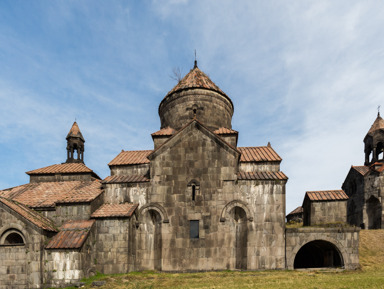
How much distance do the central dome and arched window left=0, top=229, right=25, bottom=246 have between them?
10483mm

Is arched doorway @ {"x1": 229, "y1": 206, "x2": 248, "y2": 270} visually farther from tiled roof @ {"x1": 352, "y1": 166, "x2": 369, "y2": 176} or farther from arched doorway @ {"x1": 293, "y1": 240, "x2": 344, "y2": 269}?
tiled roof @ {"x1": 352, "y1": 166, "x2": 369, "y2": 176}

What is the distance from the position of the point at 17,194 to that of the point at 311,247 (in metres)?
19.4

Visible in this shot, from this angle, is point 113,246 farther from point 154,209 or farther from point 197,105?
point 197,105

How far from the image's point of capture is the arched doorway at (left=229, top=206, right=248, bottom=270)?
14367 mm

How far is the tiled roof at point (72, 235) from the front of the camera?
43.9 feet


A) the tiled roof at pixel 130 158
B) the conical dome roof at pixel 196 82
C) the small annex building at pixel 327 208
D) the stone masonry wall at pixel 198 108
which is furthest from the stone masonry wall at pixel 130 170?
the small annex building at pixel 327 208

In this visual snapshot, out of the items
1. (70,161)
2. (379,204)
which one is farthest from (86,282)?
(379,204)

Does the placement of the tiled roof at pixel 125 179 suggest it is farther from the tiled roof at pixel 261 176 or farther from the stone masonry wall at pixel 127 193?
the tiled roof at pixel 261 176

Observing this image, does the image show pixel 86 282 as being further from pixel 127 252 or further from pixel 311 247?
pixel 311 247

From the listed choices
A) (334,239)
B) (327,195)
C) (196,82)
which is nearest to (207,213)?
(334,239)

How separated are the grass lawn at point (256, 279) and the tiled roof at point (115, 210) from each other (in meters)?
2.83

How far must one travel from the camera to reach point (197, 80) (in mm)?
19656

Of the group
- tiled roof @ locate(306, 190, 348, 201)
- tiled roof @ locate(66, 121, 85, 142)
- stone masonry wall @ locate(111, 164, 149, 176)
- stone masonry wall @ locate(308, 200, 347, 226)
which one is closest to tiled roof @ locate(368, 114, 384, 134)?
tiled roof @ locate(306, 190, 348, 201)

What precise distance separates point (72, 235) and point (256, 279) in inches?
350
